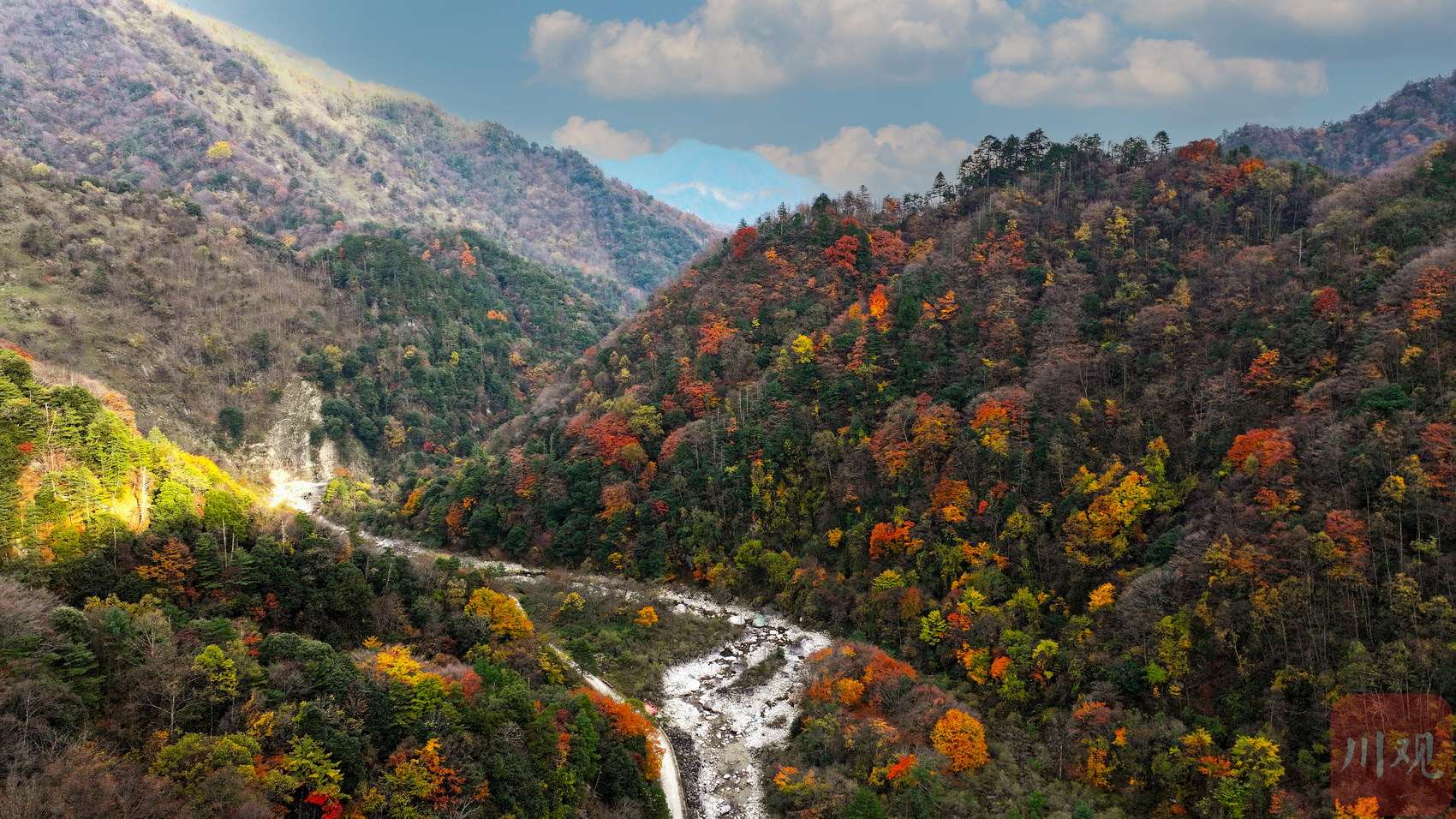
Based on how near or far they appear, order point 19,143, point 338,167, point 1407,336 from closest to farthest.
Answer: point 1407,336, point 19,143, point 338,167

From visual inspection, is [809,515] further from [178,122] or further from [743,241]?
[178,122]

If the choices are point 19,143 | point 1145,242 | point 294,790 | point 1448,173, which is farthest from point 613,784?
point 19,143

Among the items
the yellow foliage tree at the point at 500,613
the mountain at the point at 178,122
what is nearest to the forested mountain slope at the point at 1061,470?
the yellow foliage tree at the point at 500,613

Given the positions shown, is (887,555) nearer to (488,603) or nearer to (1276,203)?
(488,603)

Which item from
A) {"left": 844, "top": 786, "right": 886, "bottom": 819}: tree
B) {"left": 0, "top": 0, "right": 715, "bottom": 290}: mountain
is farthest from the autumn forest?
{"left": 0, "top": 0, "right": 715, "bottom": 290}: mountain

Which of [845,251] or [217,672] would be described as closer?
[217,672]

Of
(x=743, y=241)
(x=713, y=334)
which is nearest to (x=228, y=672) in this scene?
(x=713, y=334)

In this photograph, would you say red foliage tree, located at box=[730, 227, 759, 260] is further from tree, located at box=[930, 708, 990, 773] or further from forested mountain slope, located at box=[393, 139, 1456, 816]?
tree, located at box=[930, 708, 990, 773]
